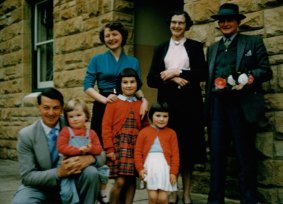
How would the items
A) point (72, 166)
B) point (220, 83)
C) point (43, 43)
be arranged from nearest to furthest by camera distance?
point (72, 166) → point (220, 83) → point (43, 43)

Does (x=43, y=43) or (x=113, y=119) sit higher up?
(x=43, y=43)

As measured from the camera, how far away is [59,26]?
7723mm

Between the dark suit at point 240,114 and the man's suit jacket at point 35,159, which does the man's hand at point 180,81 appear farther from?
the man's suit jacket at point 35,159

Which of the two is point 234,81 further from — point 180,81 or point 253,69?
point 180,81

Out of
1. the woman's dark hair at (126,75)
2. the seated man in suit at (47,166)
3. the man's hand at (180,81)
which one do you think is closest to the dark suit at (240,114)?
the man's hand at (180,81)

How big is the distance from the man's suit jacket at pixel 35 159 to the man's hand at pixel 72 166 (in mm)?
66

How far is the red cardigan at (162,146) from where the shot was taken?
3908 millimetres

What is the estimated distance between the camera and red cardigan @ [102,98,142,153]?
3975mm

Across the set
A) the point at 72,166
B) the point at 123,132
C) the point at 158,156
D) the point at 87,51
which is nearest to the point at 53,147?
the point at 72,166

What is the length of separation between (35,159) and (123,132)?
33.4 inches

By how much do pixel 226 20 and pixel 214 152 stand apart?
120 cm

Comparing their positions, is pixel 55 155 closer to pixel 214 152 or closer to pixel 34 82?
pixel 214 152

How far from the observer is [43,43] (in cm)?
876

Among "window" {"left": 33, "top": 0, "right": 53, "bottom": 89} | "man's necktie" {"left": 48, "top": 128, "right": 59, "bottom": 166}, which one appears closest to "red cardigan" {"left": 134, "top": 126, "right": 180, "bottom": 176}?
"man's necktie" {"left": 48, "top": 128, "right": 59, "bottom": 166}
